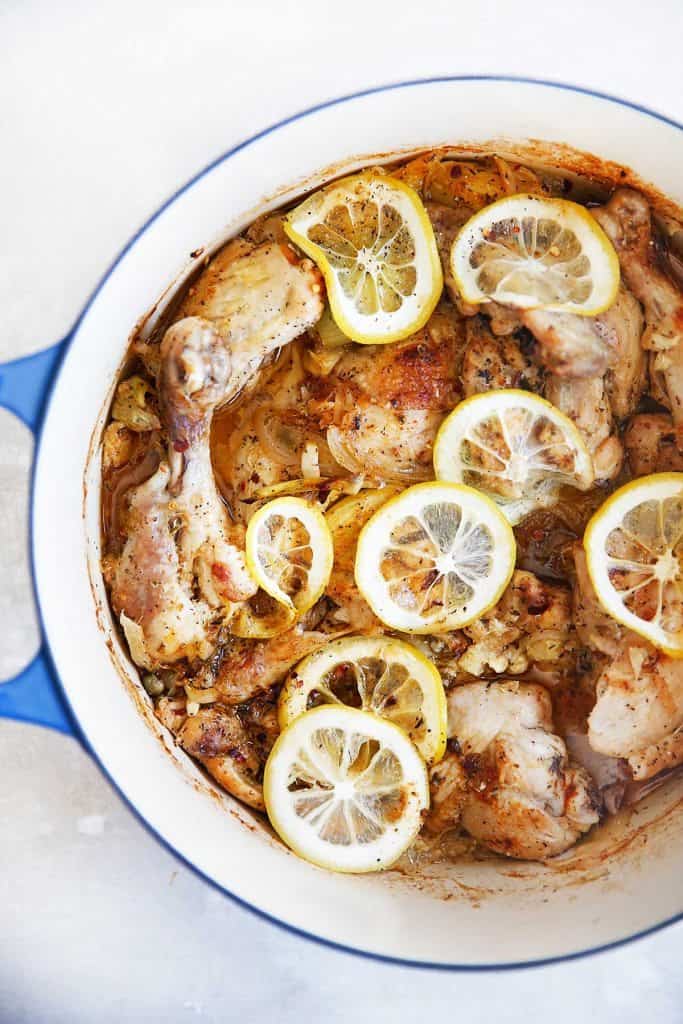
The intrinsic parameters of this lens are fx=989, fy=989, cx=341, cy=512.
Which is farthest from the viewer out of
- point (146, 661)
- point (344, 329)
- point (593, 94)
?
point (146, 661)

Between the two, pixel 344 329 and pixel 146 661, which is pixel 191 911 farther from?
pixel 344 329

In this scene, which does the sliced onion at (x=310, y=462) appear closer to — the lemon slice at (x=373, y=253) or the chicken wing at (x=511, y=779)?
the lemon slice at (x=373, y=253)

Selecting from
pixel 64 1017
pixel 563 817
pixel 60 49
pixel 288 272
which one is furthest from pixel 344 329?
pixel 64 1017

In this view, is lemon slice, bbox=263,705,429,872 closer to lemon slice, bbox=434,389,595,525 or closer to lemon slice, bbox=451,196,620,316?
lemon slice, bbox=434,389,595,525

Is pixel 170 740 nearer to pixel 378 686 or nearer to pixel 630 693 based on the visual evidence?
pixel 378 686

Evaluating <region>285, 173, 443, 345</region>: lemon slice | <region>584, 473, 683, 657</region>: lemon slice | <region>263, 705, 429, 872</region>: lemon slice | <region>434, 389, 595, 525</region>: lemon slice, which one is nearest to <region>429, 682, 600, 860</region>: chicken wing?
<region>263, 705, 429, 872</region>: lemon slice

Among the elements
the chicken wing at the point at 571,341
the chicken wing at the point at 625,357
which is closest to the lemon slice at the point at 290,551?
the chicken wing at the point at 571,341

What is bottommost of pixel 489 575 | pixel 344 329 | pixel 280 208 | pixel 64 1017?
pixel 64 1017
